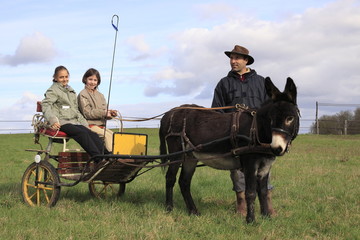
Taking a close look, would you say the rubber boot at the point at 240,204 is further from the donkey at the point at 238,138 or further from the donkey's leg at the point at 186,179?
the donkey's leg at the point at 186,179

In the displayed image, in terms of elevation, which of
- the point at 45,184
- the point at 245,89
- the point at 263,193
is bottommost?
the point at 45,184

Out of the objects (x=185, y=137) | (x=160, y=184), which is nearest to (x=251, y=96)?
(x=185, y=137)

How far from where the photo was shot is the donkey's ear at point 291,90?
216 inches

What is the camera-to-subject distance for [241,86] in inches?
282

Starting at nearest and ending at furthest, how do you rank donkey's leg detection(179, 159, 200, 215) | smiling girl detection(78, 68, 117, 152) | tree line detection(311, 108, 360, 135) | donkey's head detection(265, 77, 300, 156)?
donkey's head detection(265, 77, 300, 156)
donkey's leg detection(179, 159, 200, 215)
smiling girl detection(78, 68, 117, 152)
tree line detection(311, 108, 360, 135)

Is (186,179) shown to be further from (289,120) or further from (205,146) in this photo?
(289,120)

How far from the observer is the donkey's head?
5402 millimetres

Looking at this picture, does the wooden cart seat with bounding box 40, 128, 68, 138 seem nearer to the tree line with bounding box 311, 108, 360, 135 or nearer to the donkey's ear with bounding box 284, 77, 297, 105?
the donkey's ear with bounding box 284, 77, 297, 105

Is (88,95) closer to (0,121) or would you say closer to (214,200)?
(214,200)

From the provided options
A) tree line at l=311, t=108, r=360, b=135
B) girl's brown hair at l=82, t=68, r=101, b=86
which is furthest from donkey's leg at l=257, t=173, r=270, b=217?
tree line at l=311, t=108, r=360, b=135

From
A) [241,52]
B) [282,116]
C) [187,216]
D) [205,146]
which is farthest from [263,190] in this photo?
[241,52]

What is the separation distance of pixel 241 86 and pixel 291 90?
1.67 m

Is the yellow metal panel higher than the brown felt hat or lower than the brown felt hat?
lower

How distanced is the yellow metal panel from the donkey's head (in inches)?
107
